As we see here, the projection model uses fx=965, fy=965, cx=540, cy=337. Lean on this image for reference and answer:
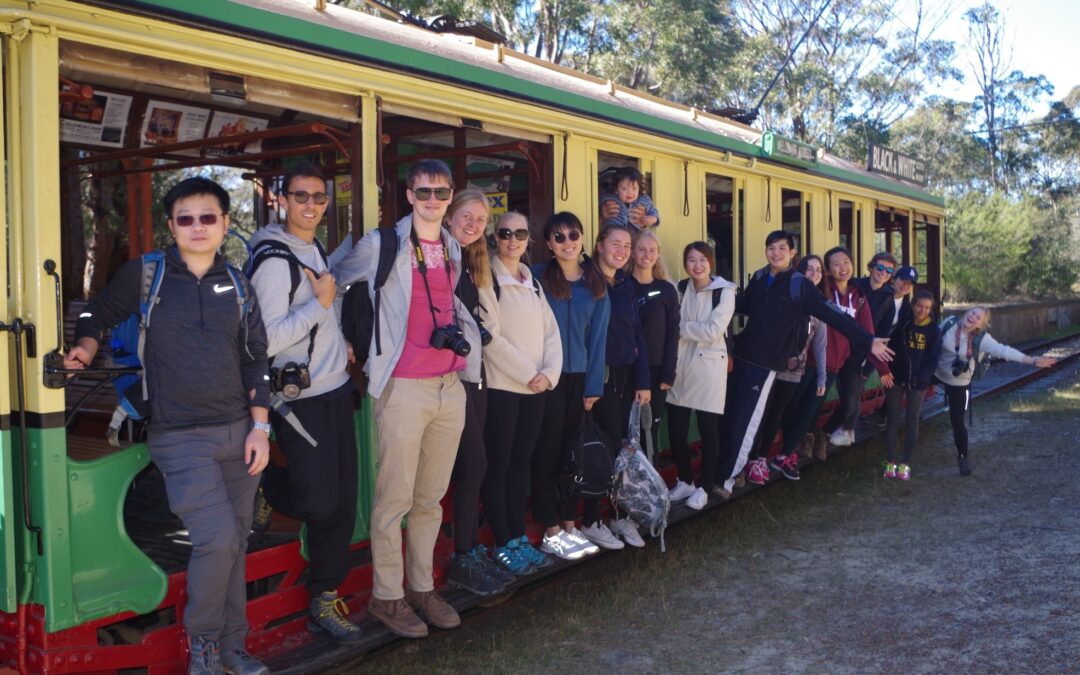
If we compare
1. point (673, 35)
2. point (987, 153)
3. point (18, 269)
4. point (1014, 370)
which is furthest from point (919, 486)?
point (987, 153)

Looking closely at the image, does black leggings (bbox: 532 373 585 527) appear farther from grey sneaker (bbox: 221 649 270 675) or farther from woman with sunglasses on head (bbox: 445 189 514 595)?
grey sneaker (bbox: 221 649 270 675)

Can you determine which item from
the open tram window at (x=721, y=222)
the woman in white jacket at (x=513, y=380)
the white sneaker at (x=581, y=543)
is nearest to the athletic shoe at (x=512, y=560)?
the woman in white jacket at (x=513, y=380)

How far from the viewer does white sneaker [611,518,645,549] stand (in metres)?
5.32

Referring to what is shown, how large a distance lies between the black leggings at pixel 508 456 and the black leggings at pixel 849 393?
376 centimetres

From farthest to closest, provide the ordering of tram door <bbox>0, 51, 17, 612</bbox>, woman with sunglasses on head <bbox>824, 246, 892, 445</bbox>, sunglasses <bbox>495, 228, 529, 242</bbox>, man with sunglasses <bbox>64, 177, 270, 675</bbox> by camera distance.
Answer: woman with sunglasses on head <bbox>824, 246, 892, 445</bbox>
sunglasses <bbox>495, 228, 529, 242</bbox>
man with sunglasses <bbox>64, 177, 270, 675</bbox>
tram door <bbox>0, 51, 17, 612</bbox>

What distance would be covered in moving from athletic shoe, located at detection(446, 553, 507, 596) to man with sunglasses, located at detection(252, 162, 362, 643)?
0.65 m

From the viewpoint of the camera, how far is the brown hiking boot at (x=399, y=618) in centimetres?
394

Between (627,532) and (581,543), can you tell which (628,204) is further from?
(581,543)

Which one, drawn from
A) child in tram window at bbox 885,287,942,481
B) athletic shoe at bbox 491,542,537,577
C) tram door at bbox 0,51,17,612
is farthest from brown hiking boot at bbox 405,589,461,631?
child in tram window at bbox 885,287,942,481

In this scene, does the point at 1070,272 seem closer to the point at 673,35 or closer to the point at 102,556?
the point at 673,35

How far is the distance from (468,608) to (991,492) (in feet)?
15.5

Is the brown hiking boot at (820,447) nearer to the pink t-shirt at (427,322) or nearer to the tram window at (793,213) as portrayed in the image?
the tram window at (793,213)

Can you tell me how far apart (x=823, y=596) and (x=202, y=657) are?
128 inches

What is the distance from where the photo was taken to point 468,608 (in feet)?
14.6
